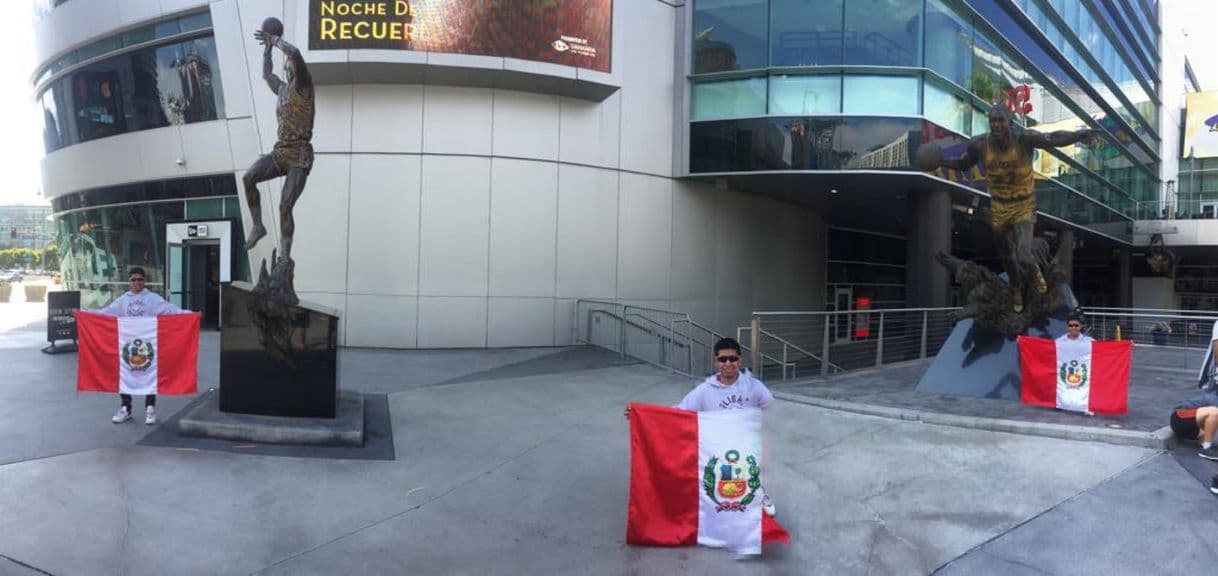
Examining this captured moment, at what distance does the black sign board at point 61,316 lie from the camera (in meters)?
13.8

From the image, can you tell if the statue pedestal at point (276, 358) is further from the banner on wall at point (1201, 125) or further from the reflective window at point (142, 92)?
the banner on wall at point (1201, 125)

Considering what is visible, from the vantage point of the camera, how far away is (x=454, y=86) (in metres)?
15.9

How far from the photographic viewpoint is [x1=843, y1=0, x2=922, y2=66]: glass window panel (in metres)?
17.7

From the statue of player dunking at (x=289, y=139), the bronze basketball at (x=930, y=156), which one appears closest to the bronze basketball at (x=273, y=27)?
the statue of player dunking at (x=289, y=139)

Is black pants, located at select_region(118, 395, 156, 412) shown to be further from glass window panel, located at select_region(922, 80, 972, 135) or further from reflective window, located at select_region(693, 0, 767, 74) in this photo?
glass window panel, located at select_region(922, 80, 972, 135)

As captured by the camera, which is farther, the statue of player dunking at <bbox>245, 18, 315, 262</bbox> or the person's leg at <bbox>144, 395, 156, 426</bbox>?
the statue of player dunking at <bbox>245, 18, 315, 262</bbox>

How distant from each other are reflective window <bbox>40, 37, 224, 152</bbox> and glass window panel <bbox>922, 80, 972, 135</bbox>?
1801 centimetres

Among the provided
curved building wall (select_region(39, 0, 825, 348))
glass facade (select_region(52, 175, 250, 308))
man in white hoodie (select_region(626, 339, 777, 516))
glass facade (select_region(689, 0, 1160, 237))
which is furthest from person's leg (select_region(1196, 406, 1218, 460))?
glass facade (select_region(52, 175, 250, 308))

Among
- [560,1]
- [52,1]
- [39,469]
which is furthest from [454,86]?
[52,1]

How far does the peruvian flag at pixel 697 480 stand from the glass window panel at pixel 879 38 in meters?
15.4

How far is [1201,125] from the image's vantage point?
5125 cm

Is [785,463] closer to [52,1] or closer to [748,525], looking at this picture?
[748,525]

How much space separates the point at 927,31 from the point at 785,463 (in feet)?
49.8

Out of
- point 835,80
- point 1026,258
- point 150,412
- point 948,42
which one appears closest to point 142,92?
point 150,412
